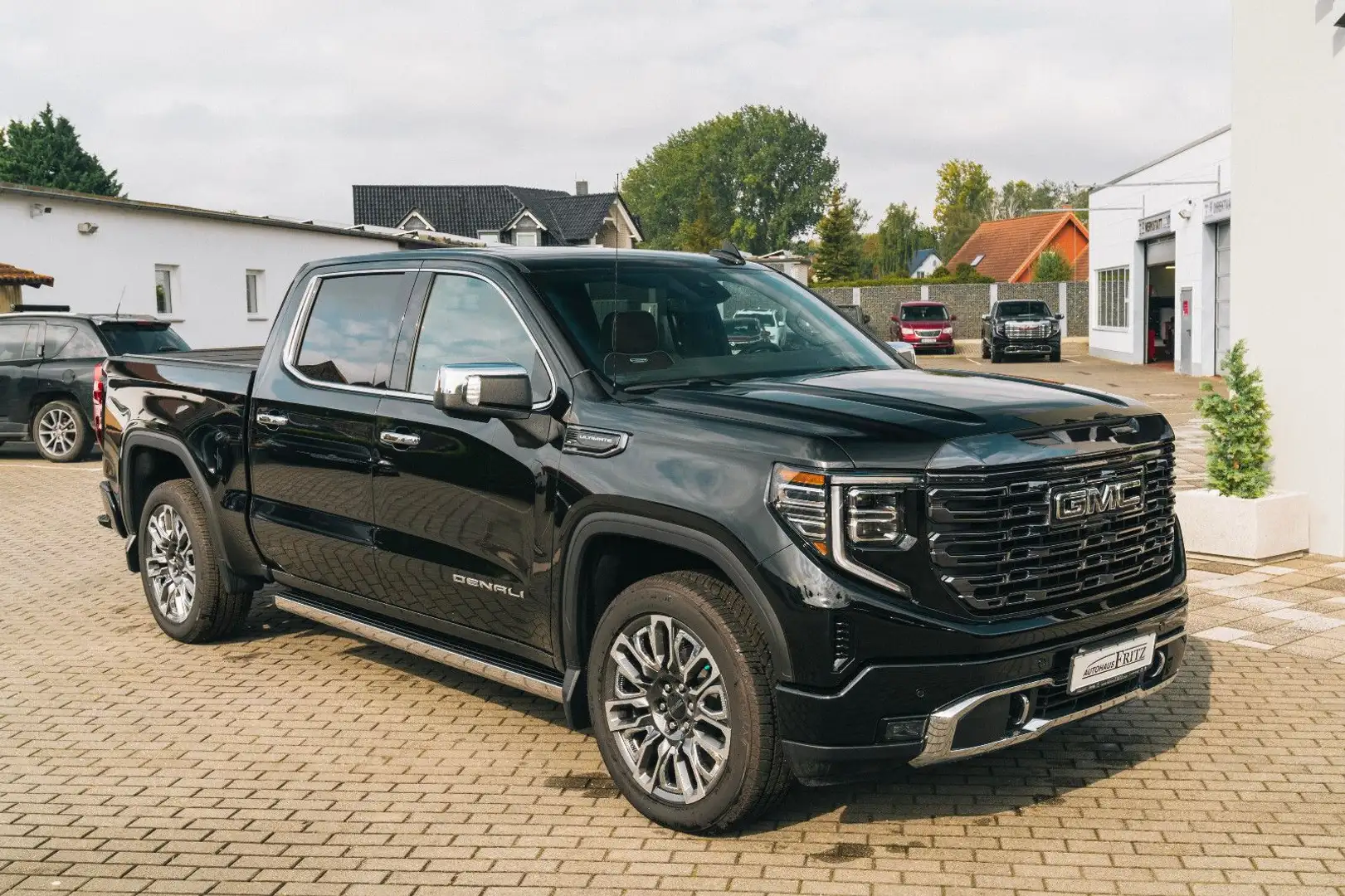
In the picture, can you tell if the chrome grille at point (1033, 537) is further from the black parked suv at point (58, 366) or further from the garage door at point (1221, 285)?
the garage door at point (1221, 285)

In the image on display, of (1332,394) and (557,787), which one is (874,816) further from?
(1332,394)

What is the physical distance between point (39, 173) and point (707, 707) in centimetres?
7498

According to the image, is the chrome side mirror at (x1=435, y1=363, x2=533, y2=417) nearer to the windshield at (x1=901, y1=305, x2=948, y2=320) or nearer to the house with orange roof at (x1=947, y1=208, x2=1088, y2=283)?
the windshield at (x1=901, y1=305, x2=948, y2=320)

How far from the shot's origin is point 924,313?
1901 inches

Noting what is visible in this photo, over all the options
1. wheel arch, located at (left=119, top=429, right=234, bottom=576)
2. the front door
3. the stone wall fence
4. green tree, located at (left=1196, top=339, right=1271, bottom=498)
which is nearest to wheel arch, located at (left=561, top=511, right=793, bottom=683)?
the front door

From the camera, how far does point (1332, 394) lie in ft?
30.4

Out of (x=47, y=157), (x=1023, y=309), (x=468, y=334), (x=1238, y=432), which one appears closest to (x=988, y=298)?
(x=1023, y=309)

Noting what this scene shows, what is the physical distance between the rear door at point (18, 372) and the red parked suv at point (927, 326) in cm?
3322

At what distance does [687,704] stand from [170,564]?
159 inches

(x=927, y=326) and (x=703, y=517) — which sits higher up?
(x=927, y=326)

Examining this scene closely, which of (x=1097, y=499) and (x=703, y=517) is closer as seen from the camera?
(x=703, y=517)

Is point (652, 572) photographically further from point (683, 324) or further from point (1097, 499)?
point (1097, 499)

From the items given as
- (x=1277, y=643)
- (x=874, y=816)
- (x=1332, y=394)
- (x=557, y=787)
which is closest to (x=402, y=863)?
(x=557, y=787)

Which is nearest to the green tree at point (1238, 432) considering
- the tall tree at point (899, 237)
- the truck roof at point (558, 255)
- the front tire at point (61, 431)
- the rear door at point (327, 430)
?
the truck roof at point (558, 255)
